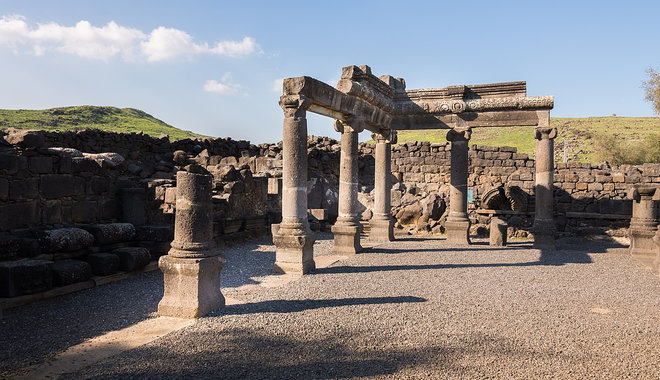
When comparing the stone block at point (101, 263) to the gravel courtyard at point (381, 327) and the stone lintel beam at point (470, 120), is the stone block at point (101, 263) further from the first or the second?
the stone lintel beam at point (470, 120)

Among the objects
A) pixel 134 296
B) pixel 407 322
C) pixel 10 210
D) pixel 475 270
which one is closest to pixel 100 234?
pixel 10 210

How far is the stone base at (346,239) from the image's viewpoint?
1150 centimetres

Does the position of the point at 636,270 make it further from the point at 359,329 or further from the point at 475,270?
the point at 359,329

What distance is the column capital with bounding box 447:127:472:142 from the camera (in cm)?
1365

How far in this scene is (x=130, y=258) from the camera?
28.0 feet

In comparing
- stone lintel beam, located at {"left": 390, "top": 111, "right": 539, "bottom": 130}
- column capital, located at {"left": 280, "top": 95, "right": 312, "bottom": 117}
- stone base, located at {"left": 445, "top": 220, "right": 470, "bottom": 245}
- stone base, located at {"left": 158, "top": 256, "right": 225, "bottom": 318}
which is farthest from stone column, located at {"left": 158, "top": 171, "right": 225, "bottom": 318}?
stone lintel beam, located at {"left": 390, "top": 111, "right": 539, "bottom": 130}

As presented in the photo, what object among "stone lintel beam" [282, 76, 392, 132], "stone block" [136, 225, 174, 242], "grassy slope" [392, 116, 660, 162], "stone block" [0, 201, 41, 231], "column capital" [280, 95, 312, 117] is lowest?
"stone block" [136, 225, 174, 242]

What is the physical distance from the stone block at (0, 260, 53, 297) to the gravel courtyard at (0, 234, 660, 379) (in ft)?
0.94

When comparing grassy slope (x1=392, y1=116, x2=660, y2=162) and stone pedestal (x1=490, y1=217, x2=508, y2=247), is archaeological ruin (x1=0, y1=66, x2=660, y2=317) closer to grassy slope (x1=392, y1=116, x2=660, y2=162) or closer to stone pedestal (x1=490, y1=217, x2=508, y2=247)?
stone pedestal (x1=490, y1=217, x2=508, y2=247)

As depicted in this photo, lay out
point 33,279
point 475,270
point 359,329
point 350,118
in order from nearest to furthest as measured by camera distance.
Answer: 1. point 359,329
2. point 33,279
3. point 475,270
4. point 350,118

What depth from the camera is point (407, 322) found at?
583 cm

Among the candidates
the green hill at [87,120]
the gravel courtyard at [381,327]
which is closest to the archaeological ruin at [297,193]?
the gravel courtyard at [381,327]

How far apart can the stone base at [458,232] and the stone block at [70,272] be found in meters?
9.53

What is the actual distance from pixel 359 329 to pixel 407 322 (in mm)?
667
